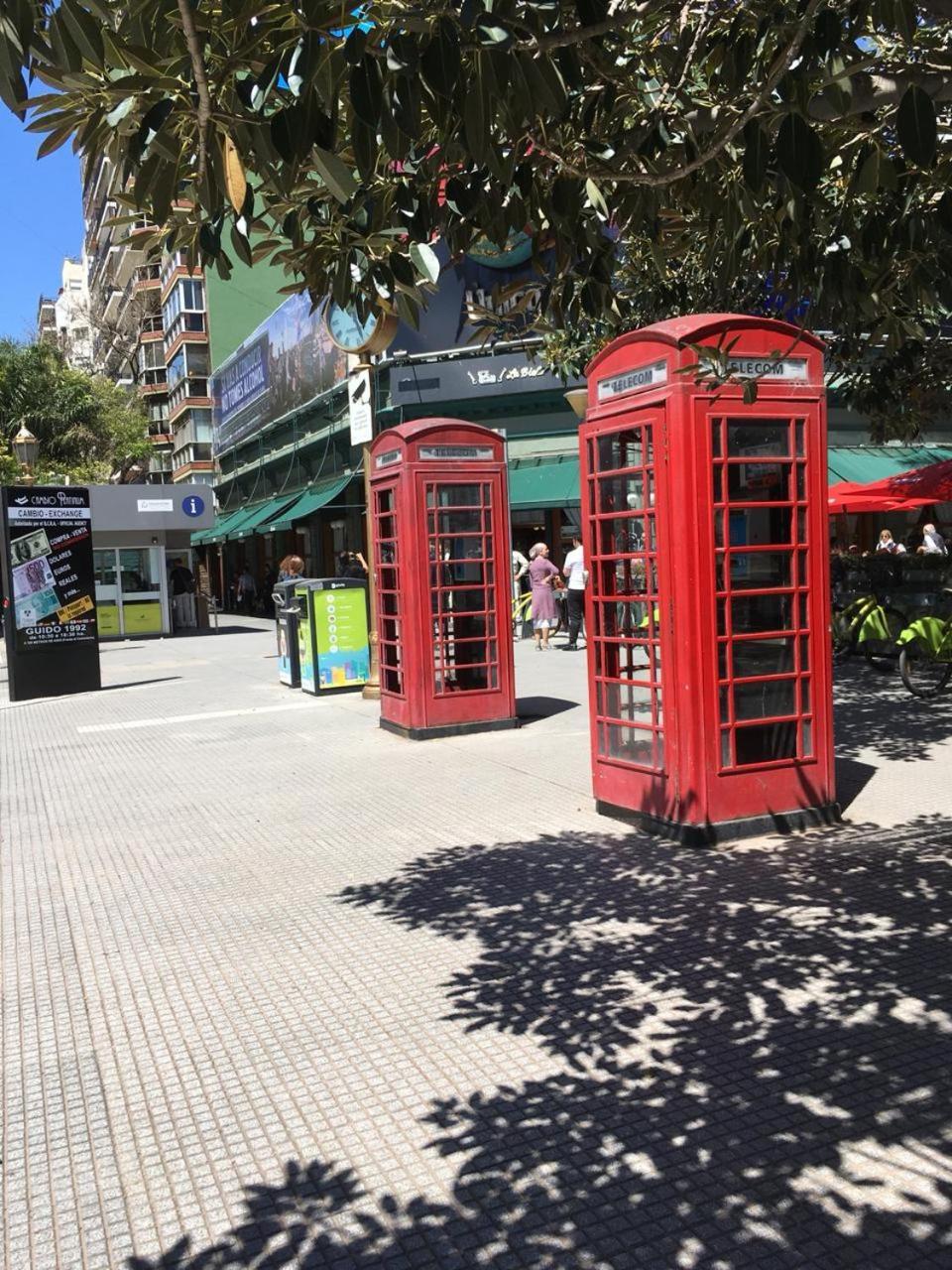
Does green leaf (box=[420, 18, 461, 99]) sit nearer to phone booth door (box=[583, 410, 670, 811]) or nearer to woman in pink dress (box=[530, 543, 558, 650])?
phone booth door (box=[583, 410, 670, 811])

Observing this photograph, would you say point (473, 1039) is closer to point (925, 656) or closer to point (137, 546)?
point (925, 656)

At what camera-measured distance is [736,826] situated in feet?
19.8

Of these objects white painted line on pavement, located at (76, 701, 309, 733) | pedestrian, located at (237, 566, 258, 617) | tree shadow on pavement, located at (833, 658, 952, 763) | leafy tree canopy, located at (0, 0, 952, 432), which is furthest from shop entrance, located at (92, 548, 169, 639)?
leafy tree canopy, located at (0, 0, 952, 432)

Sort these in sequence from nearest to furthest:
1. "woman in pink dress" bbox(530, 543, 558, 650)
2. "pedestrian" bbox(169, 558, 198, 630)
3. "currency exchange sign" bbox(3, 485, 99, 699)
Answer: "currency exchange sign" bbox(3, 485, 99, 699), "woman in pink dress" bbox(530, 543, 558, 650), "pedestrian" bbox(169, 558, 198, 630)

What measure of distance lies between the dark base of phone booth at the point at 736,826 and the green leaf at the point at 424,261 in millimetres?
3453

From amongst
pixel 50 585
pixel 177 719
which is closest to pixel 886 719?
pixel 177 719

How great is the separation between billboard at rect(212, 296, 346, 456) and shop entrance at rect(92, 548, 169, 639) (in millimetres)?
7439

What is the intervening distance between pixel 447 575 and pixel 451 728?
1437mm

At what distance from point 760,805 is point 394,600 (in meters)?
5.04

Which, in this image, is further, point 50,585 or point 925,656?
point 50,585

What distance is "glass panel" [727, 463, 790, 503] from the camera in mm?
5918

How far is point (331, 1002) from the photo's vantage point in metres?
4.13

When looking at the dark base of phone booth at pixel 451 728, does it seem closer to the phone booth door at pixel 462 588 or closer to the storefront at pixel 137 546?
the phone booth door at pixel 462 588

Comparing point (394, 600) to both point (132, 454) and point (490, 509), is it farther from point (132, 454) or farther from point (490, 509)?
point (132, 454)
